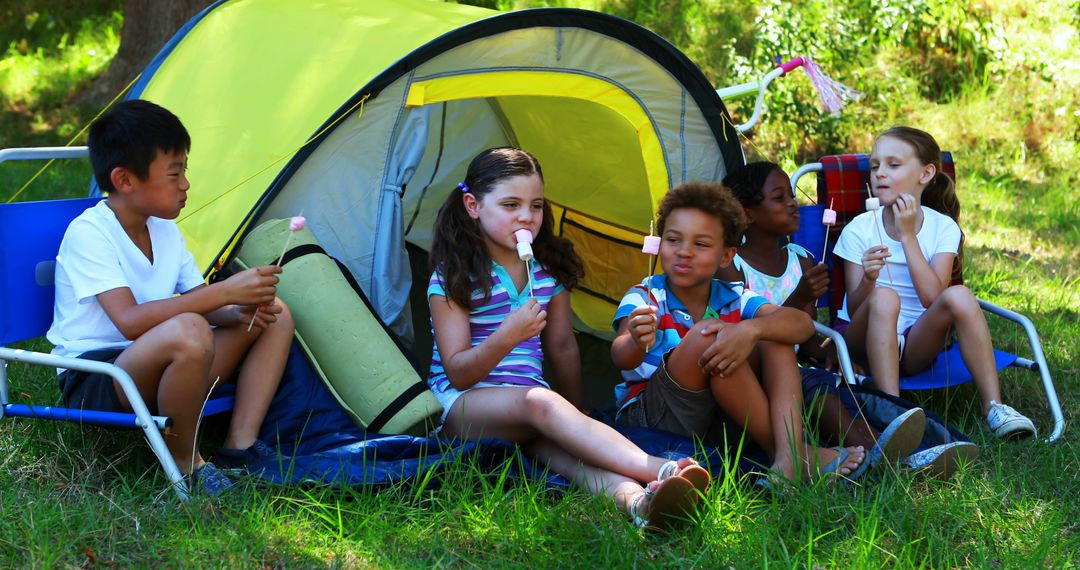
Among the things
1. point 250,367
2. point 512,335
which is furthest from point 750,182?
point 250,367

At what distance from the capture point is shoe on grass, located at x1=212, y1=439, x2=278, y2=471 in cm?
297

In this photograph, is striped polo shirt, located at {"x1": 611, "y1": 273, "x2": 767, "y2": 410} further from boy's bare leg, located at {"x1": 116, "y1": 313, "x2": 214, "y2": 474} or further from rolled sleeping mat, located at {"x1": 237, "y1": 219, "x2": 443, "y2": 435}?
boy's bare leg, located at {"x1": 116, "y1": 313, "x2": 214, "y2": 474}

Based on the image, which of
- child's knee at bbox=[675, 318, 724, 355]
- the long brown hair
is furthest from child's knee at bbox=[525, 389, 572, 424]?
the long brown hair

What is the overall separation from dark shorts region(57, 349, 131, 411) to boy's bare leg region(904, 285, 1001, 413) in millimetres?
2488

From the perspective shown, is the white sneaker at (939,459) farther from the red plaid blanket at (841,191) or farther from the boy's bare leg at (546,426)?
the red plaid blanket at (841,191)

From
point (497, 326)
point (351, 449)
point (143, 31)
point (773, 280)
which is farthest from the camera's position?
point (143, 31)

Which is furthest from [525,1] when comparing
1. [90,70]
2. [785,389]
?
[785,389]

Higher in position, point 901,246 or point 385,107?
point 385,107

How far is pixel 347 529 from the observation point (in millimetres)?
2721

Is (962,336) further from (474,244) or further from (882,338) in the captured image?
(474,244)

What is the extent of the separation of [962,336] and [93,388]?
8.60 feet

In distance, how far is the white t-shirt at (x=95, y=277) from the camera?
294 cm

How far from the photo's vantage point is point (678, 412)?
3100 mm

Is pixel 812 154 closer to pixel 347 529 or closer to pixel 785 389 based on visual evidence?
pixel 785 389
